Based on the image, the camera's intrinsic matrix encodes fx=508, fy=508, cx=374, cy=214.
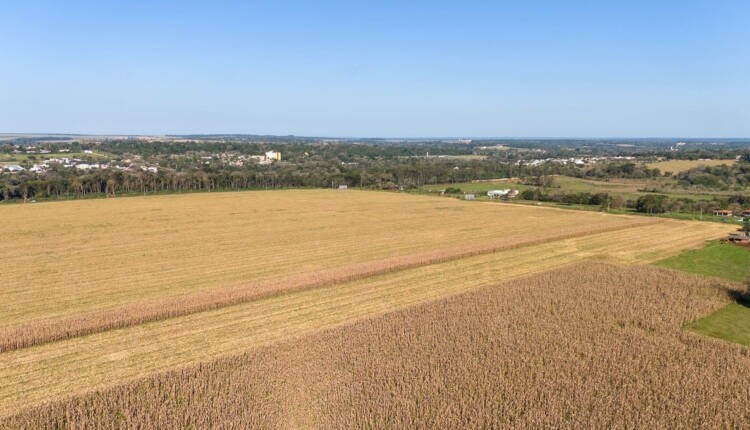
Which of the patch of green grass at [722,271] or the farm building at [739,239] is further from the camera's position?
the farm building at [739,239]

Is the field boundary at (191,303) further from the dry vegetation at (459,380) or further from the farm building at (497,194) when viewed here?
the farm building at (497,194)

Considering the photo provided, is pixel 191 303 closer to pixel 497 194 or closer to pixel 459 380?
pixel 459 380

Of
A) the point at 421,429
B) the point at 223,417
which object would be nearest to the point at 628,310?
the point at 421,429

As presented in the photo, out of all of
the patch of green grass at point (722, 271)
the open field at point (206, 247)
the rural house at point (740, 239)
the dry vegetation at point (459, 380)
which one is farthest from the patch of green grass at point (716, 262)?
the dry vegetation at point (459, 380)

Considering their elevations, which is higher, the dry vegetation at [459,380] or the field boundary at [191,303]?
the field boundary at [191,303]

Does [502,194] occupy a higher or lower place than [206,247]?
higher

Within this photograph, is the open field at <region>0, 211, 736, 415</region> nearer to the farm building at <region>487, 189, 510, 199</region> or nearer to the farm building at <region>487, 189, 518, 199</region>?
the farm building at <region>487, 189, 518, 199</region>

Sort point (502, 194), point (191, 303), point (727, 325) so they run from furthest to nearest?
1. point (502, 194)
2. point (191, 303)
3. point (727, 325)

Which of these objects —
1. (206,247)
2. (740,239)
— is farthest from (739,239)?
(206,247)
